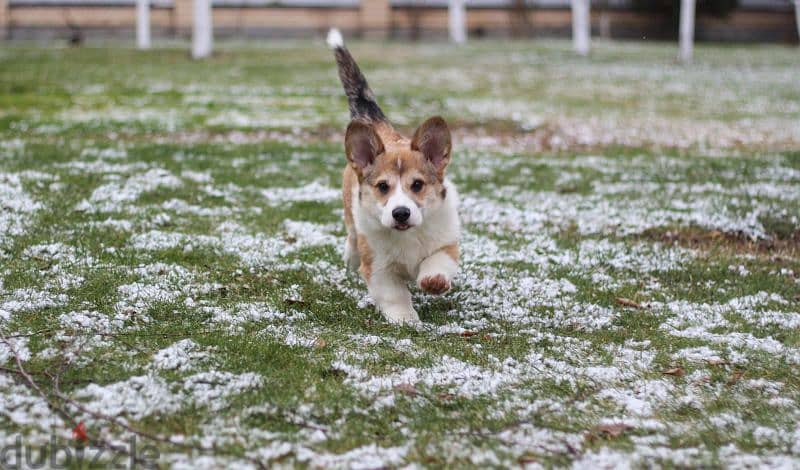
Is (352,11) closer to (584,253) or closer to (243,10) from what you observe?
(243,10)

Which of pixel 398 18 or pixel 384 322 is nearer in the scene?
pixel 384 322

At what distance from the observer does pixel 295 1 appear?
40.9 meters

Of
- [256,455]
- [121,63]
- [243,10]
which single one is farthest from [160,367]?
[243,10]

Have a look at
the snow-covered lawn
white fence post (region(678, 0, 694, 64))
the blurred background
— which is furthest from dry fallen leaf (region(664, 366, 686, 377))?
the blurred background

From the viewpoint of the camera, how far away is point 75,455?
3131 millimetres

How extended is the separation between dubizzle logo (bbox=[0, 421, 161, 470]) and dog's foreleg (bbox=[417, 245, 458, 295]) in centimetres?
204

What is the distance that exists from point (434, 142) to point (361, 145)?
47cm

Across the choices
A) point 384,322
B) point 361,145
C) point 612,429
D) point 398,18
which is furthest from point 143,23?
point 612,429

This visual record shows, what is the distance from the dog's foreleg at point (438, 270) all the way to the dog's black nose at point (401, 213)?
42 cm

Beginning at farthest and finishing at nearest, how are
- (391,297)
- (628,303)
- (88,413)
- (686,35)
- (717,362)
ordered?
(686,35) → (628,303) → (391,297) → (717,362) → (88,413)

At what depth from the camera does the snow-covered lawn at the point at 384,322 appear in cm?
346

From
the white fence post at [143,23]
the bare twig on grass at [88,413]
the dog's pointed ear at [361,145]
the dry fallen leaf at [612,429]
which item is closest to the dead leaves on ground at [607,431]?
the dry fallen leaf at [612,429]

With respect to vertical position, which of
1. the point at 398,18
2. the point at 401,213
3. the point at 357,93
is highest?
the point at 398,18

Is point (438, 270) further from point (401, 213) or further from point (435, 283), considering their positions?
point (401, 213)
